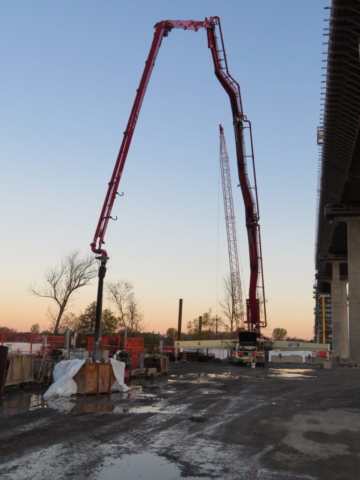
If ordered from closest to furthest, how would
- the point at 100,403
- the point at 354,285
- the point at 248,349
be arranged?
the point at 100,403 → the point at 248,349 → the point at 354,285

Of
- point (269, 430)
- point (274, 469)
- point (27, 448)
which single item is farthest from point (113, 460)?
point (269, 430)

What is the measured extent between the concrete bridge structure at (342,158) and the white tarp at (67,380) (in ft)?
66.9

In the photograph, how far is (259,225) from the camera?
1639 inches

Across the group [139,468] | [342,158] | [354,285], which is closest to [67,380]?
[139,468]

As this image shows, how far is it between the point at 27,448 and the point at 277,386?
16741 millimetres

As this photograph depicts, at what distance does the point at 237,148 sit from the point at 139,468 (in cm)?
3435

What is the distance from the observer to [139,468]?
25.2 ft

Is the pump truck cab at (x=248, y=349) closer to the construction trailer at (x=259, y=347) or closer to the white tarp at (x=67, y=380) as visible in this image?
the construction trailer at (x=259, y=347)

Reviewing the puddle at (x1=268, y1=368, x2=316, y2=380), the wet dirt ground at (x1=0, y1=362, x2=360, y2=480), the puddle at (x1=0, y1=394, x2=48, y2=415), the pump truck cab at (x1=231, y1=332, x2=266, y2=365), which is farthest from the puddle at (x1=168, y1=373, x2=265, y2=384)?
the pump truck cab at (x1=231, y1=332, x2=266, y2=365)

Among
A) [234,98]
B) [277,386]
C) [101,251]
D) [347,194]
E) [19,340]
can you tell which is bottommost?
[277,386]

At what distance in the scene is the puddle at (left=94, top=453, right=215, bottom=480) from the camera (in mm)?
7230

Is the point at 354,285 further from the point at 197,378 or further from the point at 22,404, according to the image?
the point at 22,404

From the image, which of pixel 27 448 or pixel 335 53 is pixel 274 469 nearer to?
pixel 27 448

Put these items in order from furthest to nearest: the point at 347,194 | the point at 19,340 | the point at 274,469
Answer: the point at 347,194, the point at 19,340, the point at 274,469
